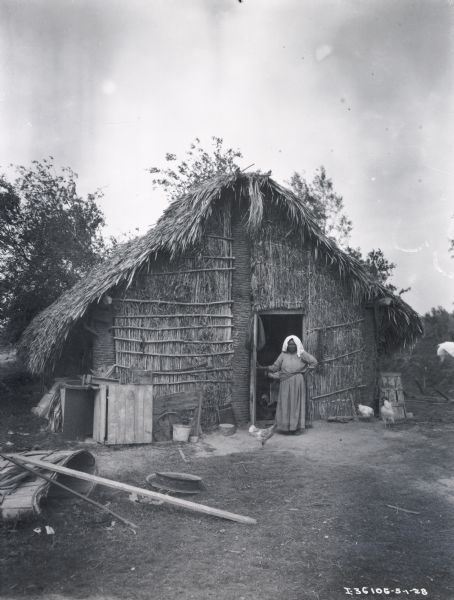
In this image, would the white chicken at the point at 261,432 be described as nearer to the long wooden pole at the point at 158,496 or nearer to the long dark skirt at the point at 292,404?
the long dark skirt at the point at 292,404

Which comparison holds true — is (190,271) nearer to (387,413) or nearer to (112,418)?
(112,418)

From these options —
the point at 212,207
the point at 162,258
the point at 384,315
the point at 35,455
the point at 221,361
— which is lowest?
the point at 35,455

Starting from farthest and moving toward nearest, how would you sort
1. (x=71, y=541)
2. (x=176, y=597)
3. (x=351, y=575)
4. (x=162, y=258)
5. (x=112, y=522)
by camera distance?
(x=162, y=258)
(x=112, y=522)
(x=71, y=541)
(x=351, y=575)
(x=176, y=597)

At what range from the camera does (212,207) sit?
8.23 metres

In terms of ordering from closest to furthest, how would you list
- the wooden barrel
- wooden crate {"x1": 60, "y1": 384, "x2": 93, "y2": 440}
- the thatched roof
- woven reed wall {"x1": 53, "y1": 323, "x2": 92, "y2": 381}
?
the wooden barrel < wooden crate {"x1": 60, "y1": 384, "x2": 93, "y2": 440} < the thatched roof < woven reed wall {"x1": 53, "y1": 323, "x2": 92, "y2": 381}

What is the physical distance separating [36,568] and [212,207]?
6215 mm

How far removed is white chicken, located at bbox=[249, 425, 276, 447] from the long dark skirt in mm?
191

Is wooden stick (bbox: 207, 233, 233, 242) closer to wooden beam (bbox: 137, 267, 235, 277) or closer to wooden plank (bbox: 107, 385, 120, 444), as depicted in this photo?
wooden beam (bbox: 137, 267, 235, 277)

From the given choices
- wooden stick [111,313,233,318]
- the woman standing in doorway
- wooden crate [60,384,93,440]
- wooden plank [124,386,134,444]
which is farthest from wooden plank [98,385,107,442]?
the woman standing in doorway

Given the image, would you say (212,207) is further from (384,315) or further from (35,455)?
(35,455)

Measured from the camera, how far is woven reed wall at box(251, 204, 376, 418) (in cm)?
850

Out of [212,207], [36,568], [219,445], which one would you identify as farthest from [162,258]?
[36,568]

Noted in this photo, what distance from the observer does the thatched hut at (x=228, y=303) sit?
786 centimetres

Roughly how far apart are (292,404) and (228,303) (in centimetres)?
207
